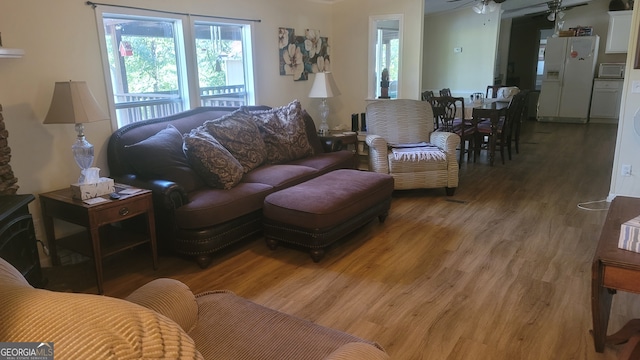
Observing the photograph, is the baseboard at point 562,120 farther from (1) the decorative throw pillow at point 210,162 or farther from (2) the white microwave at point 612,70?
(1) the decorative throw pillow at point 210,162

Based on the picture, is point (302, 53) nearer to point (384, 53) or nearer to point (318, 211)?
point (384, 53)

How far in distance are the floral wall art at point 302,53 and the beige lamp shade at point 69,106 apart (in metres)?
2.72

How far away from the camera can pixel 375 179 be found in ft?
11.9

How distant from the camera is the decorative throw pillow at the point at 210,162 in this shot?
3305 millimetres

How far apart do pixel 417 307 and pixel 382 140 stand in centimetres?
233

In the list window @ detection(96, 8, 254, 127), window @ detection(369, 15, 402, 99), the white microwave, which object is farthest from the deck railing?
the white microwave

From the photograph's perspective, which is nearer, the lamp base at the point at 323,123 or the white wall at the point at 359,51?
the lamp base at the point at 323,123

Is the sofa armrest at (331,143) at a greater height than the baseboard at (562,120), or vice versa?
the sofa armrest at (331,143)

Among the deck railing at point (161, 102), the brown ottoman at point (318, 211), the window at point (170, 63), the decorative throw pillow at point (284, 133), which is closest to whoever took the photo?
the brown ottoman at point (318, 211)

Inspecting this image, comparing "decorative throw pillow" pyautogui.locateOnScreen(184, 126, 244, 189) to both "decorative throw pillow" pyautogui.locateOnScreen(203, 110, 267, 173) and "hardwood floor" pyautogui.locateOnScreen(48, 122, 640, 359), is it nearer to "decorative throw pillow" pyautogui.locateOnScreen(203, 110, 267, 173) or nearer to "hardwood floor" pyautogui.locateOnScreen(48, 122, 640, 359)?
"decorative throw pillow" pyautogui.locateOnScreen(203, 110, 267, 173)

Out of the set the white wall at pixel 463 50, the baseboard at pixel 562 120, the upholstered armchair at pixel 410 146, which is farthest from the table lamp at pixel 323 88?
the baseboard at pixel 562 120

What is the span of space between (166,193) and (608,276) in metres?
2.52

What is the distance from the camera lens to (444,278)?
112 inches

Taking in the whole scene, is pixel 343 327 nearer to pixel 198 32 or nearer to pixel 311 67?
pixel 198 32
